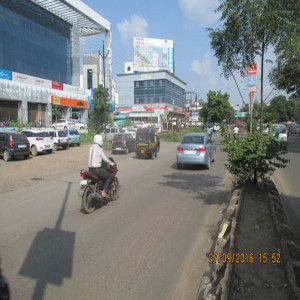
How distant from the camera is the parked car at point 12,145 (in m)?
15.7

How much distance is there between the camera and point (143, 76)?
7825 cm

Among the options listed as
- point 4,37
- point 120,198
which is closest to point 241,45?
point 120,198

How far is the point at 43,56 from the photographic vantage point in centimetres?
5309

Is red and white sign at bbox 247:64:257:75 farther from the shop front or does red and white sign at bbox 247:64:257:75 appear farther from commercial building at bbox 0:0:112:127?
the shop front

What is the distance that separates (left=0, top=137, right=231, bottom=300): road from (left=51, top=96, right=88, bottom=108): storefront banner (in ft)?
122

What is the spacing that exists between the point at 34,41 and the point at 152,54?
31952mm

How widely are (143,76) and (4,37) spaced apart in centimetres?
3986

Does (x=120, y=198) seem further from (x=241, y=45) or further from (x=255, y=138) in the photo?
(x=241, y=45)

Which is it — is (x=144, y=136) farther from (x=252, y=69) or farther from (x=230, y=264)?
(x=230, y=264)

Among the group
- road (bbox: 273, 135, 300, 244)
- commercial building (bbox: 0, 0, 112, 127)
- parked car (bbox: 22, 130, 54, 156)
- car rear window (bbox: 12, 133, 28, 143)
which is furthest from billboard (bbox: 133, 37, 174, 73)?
road (bbox: 273, 135, 300, 244)

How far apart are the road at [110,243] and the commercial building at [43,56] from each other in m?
33.3

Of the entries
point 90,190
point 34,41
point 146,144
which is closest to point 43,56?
point 34,41

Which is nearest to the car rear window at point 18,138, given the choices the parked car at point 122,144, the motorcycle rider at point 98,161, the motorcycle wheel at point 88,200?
the parked car at point 122,144

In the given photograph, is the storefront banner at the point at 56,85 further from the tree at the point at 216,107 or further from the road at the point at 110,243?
the road at the point at 110,243
